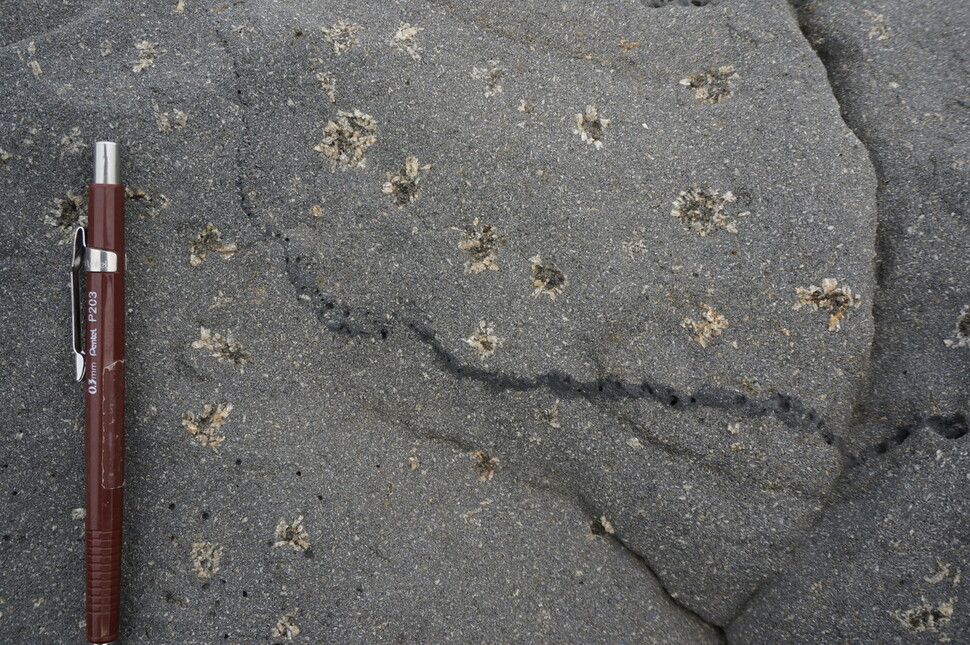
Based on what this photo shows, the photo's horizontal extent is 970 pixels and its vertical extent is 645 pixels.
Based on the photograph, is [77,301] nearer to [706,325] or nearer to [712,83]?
[706,325]

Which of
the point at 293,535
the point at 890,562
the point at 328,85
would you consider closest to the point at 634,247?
the point at 328,85

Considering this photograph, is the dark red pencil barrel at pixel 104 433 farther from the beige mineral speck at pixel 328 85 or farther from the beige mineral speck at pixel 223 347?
the beige mineral speck at pixel 328 85

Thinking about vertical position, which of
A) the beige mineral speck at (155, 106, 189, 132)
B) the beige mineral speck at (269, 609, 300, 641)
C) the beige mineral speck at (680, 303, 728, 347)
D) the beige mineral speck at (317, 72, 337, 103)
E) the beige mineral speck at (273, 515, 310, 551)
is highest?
the beige mineral speck at (317, 72, 337, 103)

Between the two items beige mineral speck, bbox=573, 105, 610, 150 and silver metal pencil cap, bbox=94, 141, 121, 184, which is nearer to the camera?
silver metal pencil cap, bbox=94, 141, 121, 184

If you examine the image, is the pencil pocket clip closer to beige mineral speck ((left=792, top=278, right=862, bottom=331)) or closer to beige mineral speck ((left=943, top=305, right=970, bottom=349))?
beige mineral speck ((left=792, top=278, right=862, bottom=331))

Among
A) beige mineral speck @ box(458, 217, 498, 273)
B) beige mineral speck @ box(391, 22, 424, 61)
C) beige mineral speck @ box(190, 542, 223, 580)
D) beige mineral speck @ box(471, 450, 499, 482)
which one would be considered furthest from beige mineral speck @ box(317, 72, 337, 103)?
beige mineral speck @ box(190, 542, 223, 580)

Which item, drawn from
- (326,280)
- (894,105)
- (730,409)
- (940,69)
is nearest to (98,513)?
(326,280)
